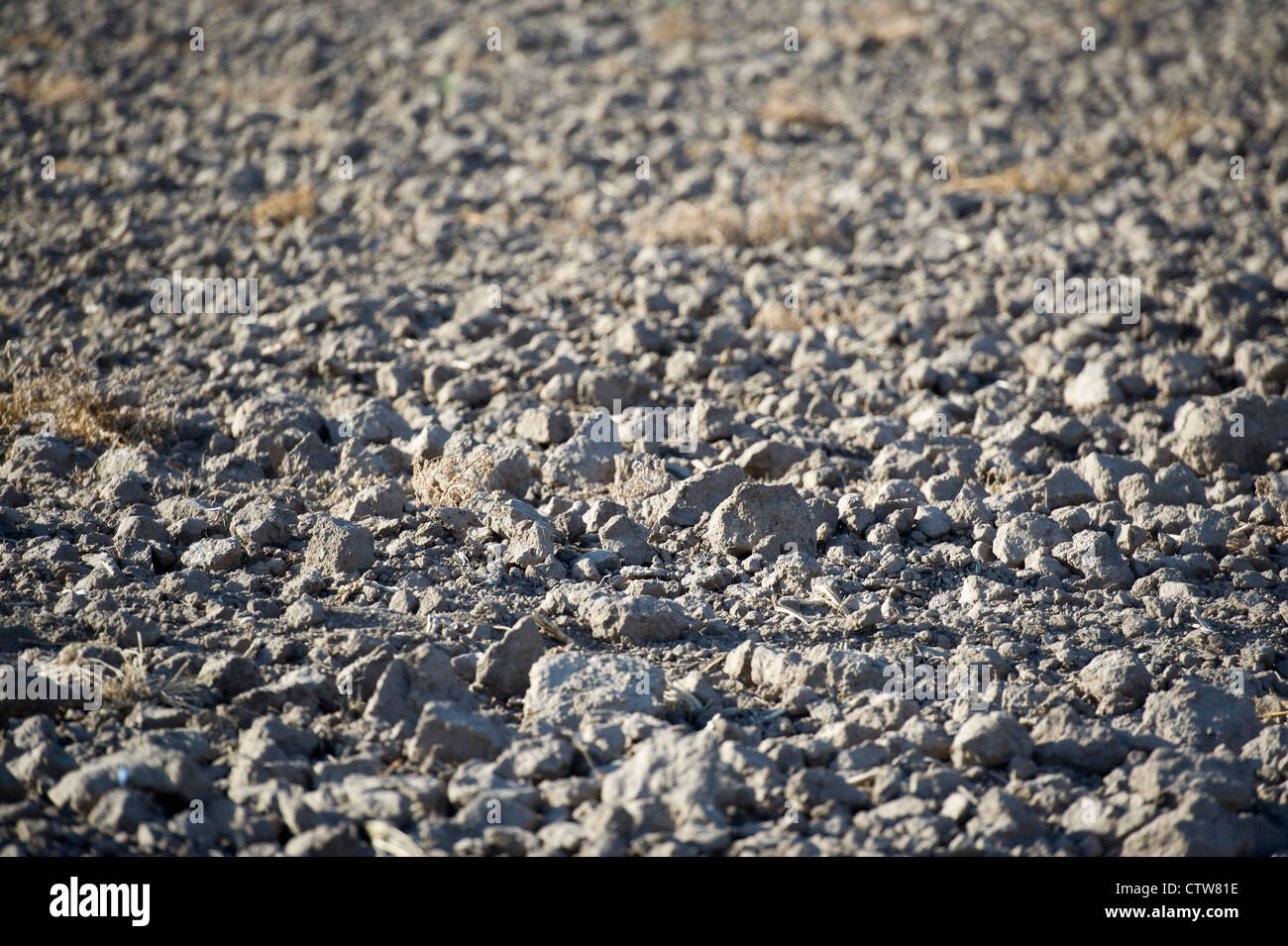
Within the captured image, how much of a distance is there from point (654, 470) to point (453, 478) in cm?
79

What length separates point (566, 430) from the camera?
464 cm

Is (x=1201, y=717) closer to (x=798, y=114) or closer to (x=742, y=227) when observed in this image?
(x=742, y=227)

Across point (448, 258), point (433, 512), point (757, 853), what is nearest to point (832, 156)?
point (448, 258)

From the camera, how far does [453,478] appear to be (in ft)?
13.5

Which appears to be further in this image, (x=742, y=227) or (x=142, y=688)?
(x=742, y=227)

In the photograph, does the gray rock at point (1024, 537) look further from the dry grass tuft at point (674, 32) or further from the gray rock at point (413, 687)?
the dry grass tuft at point (674, 32)

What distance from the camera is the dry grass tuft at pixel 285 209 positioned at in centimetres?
709

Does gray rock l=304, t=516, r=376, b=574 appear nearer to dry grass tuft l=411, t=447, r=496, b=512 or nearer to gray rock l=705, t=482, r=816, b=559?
dry grass tuft l=411, t=447, r=496, b=512

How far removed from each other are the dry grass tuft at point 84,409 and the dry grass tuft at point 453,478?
130 centimetres

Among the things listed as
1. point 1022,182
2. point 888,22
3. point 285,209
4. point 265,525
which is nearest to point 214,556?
point 265,525

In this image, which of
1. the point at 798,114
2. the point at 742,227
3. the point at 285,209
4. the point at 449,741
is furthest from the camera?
the point at 798,114

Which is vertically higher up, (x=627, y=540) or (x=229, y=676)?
(x=627, y=540)

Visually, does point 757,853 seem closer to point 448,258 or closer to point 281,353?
point 281,353

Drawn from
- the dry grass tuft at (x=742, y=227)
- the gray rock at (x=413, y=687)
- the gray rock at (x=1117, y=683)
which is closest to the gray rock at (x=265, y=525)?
the gray rock at (x=413, y=687)
